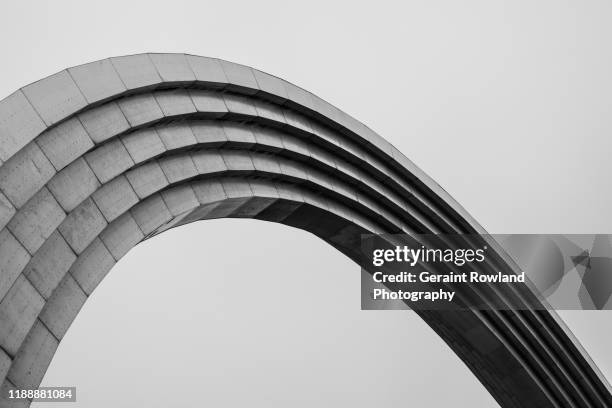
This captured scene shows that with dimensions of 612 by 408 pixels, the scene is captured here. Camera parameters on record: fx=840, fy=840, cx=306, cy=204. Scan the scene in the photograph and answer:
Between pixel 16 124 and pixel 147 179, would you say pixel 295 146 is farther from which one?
pixel 16 124

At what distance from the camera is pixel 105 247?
17.4 meters

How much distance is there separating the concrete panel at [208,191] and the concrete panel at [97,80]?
3.60m

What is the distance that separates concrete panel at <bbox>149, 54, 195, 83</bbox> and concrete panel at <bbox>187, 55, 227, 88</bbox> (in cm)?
20

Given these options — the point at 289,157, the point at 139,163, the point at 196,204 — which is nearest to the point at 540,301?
the point at 289,157

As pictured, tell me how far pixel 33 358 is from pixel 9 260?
6.49 ft

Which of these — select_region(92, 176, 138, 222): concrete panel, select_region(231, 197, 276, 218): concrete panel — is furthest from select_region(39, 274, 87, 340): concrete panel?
select_region(231, 197, 276, 218): concrete panel

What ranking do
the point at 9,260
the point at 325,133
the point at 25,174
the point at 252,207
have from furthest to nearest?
the point at 325,133 → the point at 252,207 → the point at 25,174 → the point at 9,260

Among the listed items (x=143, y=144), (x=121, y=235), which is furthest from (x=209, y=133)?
(x=121, y=235)

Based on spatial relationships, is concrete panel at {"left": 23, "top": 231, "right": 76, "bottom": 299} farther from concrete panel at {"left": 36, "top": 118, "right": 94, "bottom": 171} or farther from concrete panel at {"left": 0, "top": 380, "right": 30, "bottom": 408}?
concrete panel at {"left": 0, "top": 380, "right": 30, "bottom": 408}

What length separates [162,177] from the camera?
1872 cm

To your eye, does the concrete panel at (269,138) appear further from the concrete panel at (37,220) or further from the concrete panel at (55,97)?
the concrete panel at (37,220)

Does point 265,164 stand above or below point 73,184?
above

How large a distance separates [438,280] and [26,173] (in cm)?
1608

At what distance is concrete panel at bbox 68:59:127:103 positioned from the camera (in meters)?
16.4
